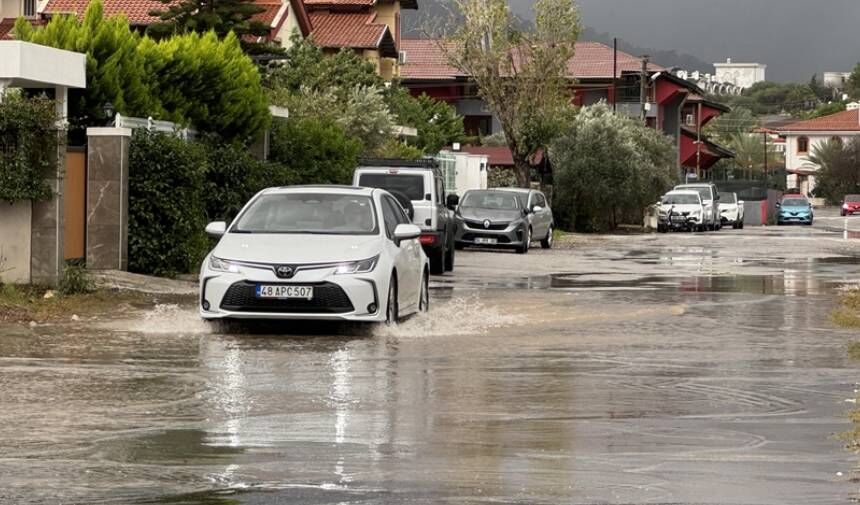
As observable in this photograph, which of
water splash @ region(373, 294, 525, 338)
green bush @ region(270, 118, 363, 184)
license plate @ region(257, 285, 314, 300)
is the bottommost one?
water splash @ region(373, 294, 525, 338)

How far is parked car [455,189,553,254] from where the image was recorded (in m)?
43.0

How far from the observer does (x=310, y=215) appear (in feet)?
64.3

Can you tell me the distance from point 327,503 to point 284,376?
6.02 m

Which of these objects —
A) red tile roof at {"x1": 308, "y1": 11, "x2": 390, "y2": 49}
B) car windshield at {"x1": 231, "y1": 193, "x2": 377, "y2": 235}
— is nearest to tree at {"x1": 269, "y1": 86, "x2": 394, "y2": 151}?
red tile roof at {"x1": 308, "y1": 11, "x2": 390, "y2": 49}

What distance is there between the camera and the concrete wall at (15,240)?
2317 centimetres

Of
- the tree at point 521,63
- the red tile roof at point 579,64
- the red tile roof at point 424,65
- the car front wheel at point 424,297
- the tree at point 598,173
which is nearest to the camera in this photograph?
the car front wheel at point 424,297

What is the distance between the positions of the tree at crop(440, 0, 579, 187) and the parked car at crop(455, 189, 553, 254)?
72.2 ft

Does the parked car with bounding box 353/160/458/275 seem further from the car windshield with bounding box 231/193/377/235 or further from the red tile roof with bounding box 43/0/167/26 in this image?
the red tile roof with bounding box 43/0/167/26

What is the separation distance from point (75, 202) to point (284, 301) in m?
8.94

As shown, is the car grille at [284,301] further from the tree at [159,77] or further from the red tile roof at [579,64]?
the red tile roof at [579,64]

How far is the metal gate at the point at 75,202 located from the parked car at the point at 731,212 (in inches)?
2326

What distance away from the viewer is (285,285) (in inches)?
699

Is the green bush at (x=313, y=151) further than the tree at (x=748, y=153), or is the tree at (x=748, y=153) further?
the tree at (x=748, y=153)

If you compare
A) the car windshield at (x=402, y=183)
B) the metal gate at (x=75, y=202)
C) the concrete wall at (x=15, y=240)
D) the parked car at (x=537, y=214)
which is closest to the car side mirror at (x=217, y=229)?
the concrete wall at (x=15, y=240)
